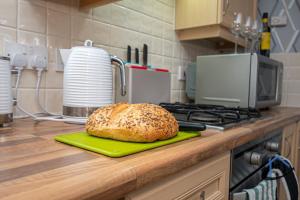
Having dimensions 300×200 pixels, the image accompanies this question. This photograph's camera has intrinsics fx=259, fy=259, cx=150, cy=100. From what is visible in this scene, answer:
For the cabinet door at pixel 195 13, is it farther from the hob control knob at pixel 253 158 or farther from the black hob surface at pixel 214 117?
the hob control knob at pixel 253 158

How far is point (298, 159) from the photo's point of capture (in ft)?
5.05

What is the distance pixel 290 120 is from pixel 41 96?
1.11 metres

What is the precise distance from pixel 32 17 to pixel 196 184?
0.76 metres

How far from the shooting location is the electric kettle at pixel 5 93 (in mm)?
689

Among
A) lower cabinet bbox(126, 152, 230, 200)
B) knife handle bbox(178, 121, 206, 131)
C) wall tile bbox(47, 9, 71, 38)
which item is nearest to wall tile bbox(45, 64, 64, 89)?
wall tile bbox(47, 9, 71, 38)

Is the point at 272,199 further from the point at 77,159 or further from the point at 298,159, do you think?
the point at 298,159

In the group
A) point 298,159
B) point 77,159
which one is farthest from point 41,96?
point 298,159

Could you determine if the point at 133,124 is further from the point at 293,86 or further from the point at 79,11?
the point at 293,86

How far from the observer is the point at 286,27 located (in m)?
1.97

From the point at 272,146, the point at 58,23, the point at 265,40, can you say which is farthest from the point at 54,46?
the point at 265,40

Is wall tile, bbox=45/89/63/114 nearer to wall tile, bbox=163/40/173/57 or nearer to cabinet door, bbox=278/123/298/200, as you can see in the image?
wall tile, bbox=163/40/173/57

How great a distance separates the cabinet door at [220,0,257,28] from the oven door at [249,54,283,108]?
0.30 meters

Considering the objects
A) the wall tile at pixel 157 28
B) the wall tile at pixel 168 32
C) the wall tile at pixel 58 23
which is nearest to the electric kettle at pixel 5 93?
the wall tile at pixel 58 23

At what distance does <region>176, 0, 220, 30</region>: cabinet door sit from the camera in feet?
4.62
